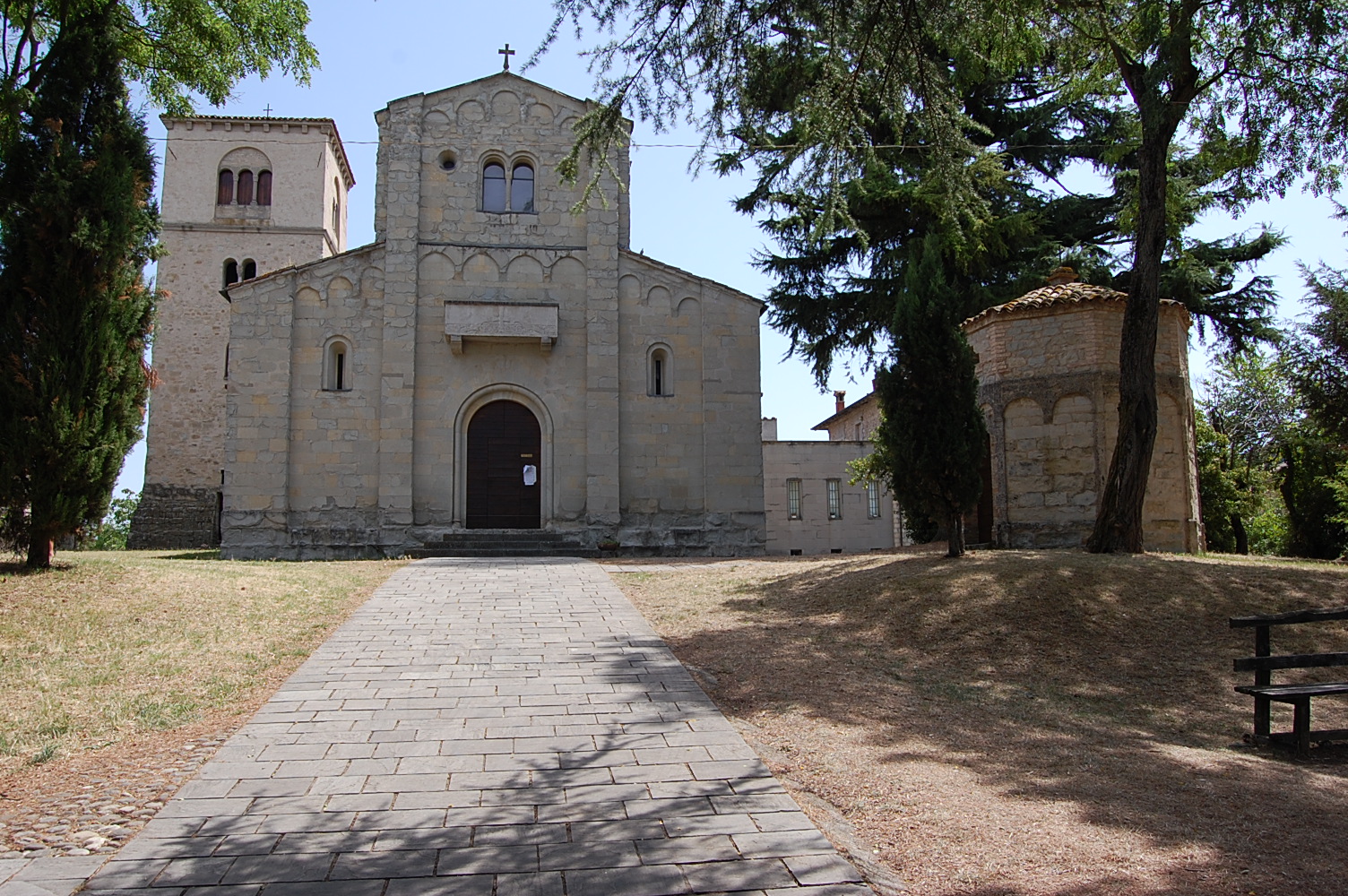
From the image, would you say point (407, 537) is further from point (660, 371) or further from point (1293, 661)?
point (1293, 661)

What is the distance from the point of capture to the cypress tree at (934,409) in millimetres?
12648

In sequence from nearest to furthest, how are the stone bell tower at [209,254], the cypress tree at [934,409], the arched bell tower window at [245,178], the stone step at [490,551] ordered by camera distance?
the cypress tree at [934,409] < the stone step at [490,551] < the stone bell tower at [209,254] < the arched bell tower window at [245,178]

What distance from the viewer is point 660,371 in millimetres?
20531

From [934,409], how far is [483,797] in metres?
9.76

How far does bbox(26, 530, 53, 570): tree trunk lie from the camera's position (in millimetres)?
10477

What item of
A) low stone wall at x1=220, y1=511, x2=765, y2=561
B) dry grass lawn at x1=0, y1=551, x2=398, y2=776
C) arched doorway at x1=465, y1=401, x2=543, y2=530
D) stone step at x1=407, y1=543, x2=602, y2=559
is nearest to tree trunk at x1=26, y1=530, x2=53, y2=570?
dry grass lawn at x1=0, y1=551, x2=398, y2=776

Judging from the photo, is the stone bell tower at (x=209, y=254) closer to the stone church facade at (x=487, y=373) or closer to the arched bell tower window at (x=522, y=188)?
the stone church facade at (x=487, y=373)

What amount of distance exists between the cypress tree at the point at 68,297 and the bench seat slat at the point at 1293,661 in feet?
38.2

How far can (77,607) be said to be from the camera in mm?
9109

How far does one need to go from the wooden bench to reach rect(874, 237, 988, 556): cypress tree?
6.12m

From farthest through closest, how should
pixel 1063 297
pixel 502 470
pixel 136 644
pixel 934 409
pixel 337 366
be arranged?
pixel 502 470, pixel 337 366, pixel 1063 297, pixel 934 409, pixel 136 644

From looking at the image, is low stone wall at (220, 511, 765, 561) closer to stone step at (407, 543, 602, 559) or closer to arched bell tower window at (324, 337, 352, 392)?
stone step at (407, 543, 602, 559)

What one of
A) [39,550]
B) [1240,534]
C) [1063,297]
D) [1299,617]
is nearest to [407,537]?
[39,550]

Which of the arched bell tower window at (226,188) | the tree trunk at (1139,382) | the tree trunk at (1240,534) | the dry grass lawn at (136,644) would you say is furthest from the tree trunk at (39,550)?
the arched bell tower window at (226,188)
